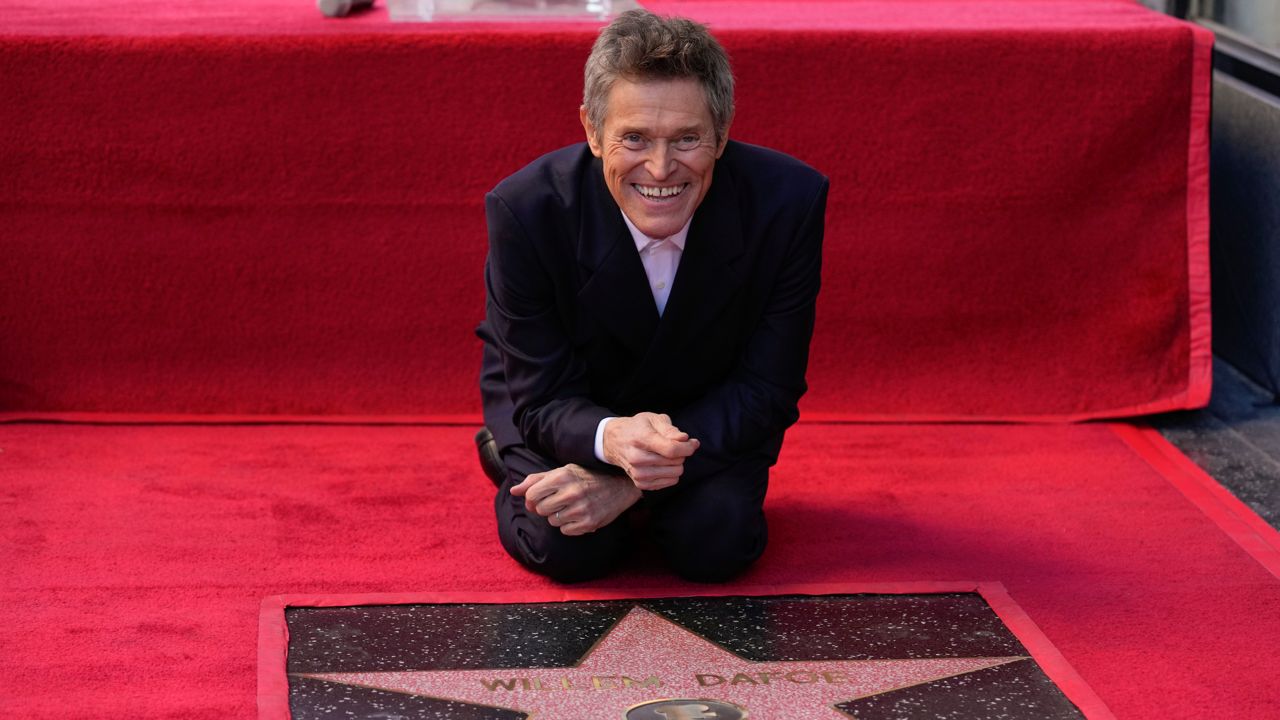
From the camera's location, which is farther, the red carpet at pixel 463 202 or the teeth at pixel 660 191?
the red carpet at pixel 463 202

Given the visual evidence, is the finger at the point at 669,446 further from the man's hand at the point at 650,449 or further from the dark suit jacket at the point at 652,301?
the dark suit jacket at the point at 652,301

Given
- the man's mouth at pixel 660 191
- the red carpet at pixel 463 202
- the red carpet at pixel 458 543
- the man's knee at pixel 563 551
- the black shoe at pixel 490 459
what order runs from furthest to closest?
1. the red carpet at pixel 463 202
2. the black shoe at pixel 490 459
3. the man's knee at pixel 563 551
4. the man's mouth at pixel 660 191
5. the red carpet at pixel 458 543

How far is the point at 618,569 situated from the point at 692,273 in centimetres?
45

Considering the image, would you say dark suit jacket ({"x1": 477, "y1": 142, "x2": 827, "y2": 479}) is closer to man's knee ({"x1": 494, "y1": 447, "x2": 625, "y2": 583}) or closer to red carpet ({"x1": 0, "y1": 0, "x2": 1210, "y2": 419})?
man's knee ({"x1": 494, "y1": 447, "x2": 625, "y2": 583})

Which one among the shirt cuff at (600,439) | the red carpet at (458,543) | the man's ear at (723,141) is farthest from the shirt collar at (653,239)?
the red carpet at (458,543)

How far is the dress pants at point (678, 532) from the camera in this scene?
211 cm

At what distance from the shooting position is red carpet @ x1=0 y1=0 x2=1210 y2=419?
271 cm

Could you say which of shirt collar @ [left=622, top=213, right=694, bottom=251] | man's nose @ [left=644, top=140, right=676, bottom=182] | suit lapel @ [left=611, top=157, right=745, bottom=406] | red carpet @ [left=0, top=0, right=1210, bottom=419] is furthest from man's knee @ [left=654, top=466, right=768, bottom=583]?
red carpet @ [left=0, top=0, right=1210, bottom=419]

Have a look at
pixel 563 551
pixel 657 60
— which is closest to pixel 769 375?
pixel 563 551

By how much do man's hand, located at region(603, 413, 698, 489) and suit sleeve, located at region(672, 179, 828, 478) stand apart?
0.14m

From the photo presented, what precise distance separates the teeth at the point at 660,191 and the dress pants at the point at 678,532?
41cm

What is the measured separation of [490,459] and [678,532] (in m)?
0.41

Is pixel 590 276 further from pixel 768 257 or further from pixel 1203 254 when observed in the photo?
pixel 1203 254

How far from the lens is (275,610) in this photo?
203cm
